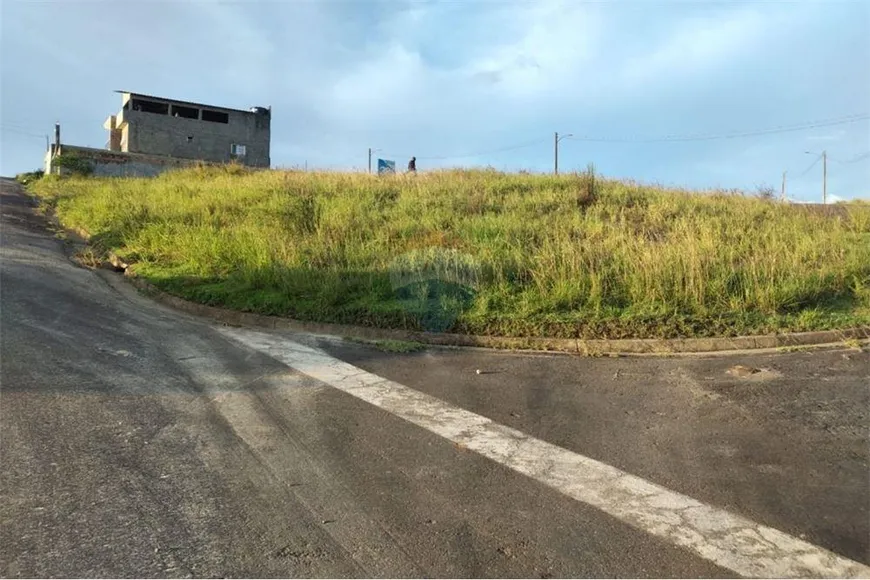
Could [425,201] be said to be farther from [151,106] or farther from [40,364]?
[151,106]

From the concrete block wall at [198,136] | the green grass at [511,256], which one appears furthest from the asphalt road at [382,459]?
the concrete block wall at [198,136]

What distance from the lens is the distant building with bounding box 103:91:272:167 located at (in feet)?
147

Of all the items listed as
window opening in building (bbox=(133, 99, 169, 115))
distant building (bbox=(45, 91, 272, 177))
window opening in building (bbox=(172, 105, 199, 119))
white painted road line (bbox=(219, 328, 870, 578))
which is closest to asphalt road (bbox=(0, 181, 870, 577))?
white painted road line (bbox=(219, 328, 870, 578))

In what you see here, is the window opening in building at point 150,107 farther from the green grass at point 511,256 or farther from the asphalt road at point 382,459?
the asphalt road at point 382,459

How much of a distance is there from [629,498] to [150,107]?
170ft

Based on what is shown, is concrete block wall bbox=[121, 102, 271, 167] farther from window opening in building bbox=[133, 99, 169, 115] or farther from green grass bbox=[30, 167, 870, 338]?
green grass bbox=[30, 167, 870, 338]

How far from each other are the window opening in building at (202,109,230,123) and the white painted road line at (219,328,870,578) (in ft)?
158

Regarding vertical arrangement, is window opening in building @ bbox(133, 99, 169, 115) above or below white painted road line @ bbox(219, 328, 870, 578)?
above

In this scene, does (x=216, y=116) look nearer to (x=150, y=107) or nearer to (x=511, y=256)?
(x=150, y=107)

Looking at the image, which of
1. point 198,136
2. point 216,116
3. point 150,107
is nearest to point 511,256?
point 198,136

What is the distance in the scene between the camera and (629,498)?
3.60m

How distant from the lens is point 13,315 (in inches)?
289

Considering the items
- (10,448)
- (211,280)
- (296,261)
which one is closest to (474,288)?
(296,261)

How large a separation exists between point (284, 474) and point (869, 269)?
865 cm
